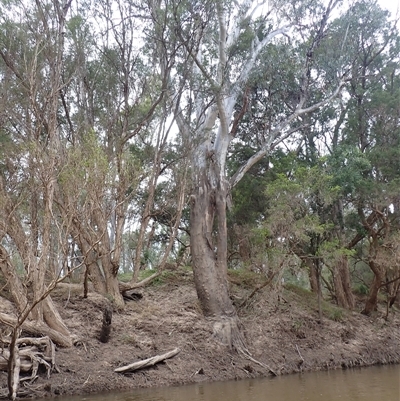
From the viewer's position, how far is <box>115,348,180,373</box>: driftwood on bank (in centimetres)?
930

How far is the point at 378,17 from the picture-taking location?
54.3ft

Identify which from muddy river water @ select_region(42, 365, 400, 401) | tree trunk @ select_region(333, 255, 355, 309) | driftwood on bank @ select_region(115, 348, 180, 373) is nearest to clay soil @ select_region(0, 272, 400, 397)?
driftwood on bank @ select_region(115, 348, 180, 373)

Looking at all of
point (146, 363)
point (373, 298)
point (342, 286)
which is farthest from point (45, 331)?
point (373, 298)

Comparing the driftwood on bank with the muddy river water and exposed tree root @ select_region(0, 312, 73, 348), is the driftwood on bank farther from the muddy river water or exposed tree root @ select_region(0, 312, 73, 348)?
exposed tree root @ select_region(0, 312, 73, 348)

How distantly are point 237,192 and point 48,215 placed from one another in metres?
10.5

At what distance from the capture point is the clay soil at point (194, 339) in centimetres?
917

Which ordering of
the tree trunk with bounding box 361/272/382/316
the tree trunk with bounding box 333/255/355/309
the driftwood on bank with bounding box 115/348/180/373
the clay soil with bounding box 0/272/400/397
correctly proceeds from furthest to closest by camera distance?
the tree trunk with bounding box 333/255/355/309 < the tree trunk with bounding box 361/272/382/316 < the driftwood on bank with bounding box 115/348/180/373 < the clay soil with bounding box 0/272/400/397

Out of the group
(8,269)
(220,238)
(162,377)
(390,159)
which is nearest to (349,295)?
(390,159)

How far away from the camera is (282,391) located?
312 inches

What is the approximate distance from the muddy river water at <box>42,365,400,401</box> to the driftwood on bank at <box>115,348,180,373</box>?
2.36 feet

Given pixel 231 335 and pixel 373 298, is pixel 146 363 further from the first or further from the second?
pixel 373 298

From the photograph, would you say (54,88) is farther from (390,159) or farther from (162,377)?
(390,159)

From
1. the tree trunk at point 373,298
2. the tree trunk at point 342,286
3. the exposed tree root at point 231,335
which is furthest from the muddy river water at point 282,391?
the tree trunk at point 342,286

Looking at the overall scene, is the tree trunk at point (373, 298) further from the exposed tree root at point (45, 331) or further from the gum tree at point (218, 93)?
the exposed tree root at point (45, 331)
